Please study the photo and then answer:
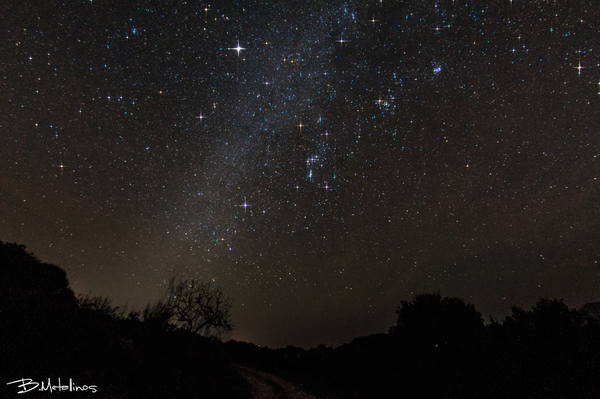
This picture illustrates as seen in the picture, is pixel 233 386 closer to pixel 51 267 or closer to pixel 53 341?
pixel 53 341

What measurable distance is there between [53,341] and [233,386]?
9.73 m

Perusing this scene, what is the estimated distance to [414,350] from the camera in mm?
18703

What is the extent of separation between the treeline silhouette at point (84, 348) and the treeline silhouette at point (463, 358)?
9.56 metres

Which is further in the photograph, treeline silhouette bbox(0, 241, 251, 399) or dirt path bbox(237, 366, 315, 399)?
dirt path bbox(237, 366, 315, 399)

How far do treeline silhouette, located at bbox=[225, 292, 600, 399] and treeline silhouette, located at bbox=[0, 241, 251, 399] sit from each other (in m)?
9.56

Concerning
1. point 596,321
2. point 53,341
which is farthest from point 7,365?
point 596,321

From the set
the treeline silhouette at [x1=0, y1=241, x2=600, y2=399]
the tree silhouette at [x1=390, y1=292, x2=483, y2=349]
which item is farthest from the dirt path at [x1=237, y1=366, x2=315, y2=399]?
the tree silhouette at [x1=390, y1=292, x2=483, y2=349]

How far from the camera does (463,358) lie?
15531mm

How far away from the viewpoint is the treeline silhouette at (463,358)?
1130cm
